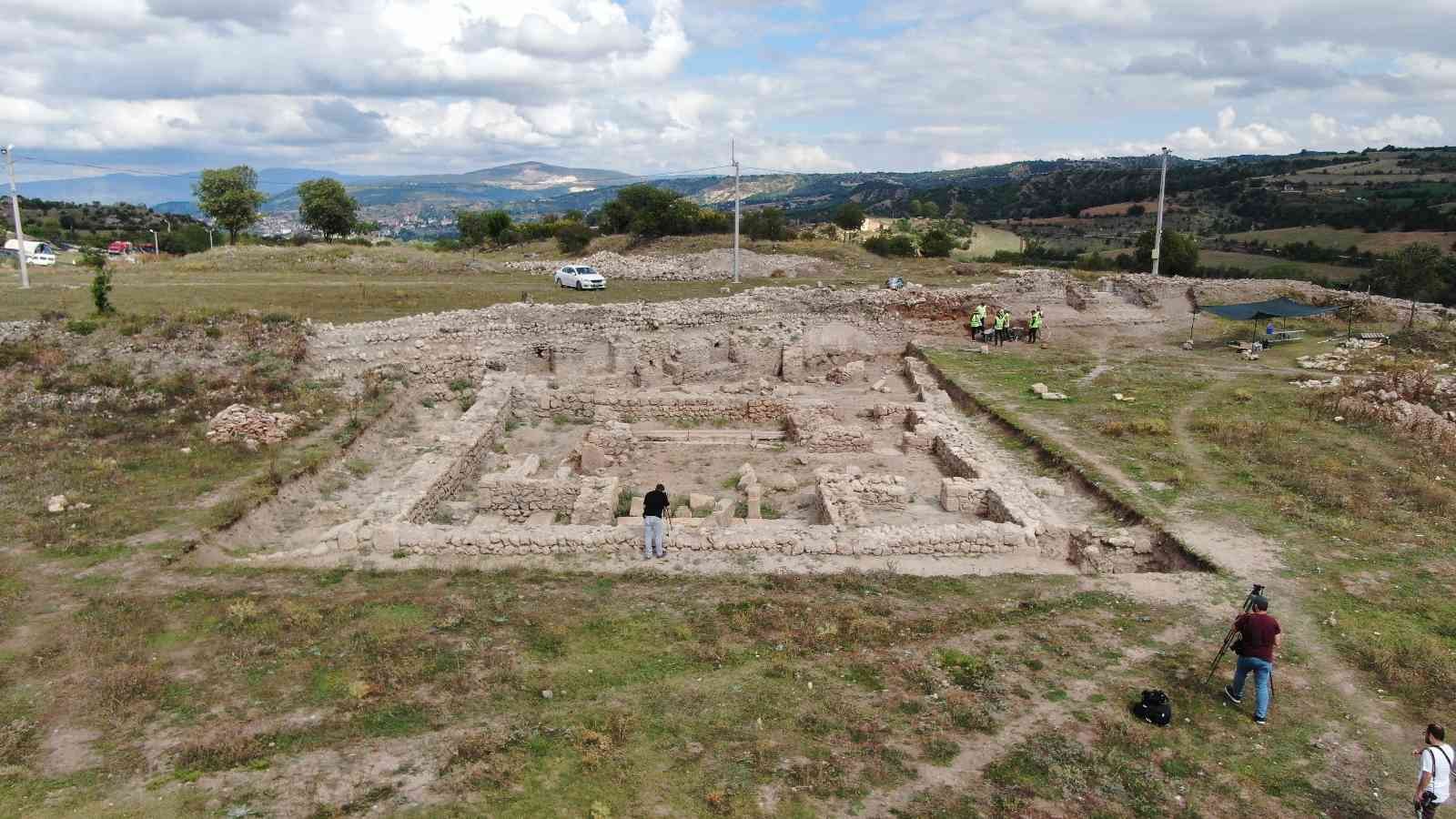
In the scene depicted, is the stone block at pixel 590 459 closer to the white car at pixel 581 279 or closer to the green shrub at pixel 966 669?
the green shrub at pixel 966 669

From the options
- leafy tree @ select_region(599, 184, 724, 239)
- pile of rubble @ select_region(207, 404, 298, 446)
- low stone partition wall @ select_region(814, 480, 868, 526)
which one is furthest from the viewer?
leafy tree @ select_region(599, 184, 724, 239)

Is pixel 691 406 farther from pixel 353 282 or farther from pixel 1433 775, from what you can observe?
pixel 353 282

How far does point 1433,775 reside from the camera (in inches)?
240

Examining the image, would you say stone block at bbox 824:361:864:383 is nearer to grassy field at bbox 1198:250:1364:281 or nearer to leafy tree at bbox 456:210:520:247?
grassy field at bbox 1198:250:1364:281

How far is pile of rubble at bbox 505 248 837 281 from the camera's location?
43.5 meters

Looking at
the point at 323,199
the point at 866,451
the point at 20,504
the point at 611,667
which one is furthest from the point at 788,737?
the point at 323,199

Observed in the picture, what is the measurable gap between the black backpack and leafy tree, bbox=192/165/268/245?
5981cm

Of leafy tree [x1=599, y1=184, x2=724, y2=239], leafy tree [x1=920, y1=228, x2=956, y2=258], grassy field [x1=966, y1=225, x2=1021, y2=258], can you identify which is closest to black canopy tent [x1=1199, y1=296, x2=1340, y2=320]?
leafy tree [x1=920, y1=228, x2=956, y2=258]

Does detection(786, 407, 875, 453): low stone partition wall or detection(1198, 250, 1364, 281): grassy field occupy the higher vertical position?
detection(1198, 250, 1364, 281): grassy field

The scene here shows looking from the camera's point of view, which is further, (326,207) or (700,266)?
(326,207)

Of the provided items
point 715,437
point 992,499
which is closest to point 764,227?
point 715,437

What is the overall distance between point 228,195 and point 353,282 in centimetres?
2633

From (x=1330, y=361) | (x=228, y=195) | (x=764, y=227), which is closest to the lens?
(x=1330, y=361)

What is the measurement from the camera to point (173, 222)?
9194 centimetres
